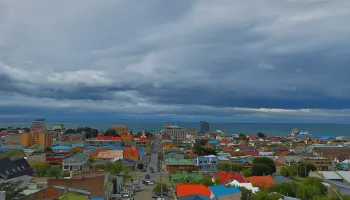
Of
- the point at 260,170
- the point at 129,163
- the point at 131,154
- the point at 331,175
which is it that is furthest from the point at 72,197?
the point at 131,154

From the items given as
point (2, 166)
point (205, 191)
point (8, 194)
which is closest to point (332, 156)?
point (205, 191)

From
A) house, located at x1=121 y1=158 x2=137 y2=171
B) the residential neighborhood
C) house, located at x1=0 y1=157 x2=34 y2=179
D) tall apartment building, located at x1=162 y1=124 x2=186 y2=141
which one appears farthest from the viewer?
tall apartment building, located at x1=162 y1=124 x2=186 y2=141

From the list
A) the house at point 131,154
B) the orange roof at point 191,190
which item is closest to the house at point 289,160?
the house at point 131,154

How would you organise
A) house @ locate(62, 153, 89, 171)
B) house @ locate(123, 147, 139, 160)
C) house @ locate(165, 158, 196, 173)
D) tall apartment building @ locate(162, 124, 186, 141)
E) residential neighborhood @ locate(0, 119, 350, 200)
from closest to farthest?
residential neighborhood @ locate(0, 119, 350, 200) → house @ locate(62, 153, 89, 171) → house @ locate(165, 158, 196, 173) → house @ locate(123, 147, 139, 160) → tall apartment building @ locate(162, 124, 186, 141)

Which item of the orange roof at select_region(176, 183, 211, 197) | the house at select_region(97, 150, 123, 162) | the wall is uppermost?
the wall

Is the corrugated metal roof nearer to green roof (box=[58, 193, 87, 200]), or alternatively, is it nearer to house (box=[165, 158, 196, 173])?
house (box=[165, 158, 196, 173])

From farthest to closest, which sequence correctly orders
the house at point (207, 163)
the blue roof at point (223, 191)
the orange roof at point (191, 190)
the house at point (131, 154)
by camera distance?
the house at point (131, 154) → the house at point (207, 163) → the orange roof at point (191, 190) → the blue roof at point (223, 191)

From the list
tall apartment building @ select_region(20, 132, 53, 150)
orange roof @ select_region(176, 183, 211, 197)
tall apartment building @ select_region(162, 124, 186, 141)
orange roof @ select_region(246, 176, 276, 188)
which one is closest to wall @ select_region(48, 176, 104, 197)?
orange roof @ select_region(176, 183, 211, 197)

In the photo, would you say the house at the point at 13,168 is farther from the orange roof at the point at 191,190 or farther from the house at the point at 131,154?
the house at the point at 131,154

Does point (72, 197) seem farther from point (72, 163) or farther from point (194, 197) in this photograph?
point (72, 163)

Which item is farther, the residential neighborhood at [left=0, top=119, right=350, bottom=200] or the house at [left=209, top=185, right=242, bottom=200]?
the residential neighborhood at [left=0, top=119, right=350, bottom=200]

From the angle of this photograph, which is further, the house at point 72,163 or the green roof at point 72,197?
the house at point 72,163
